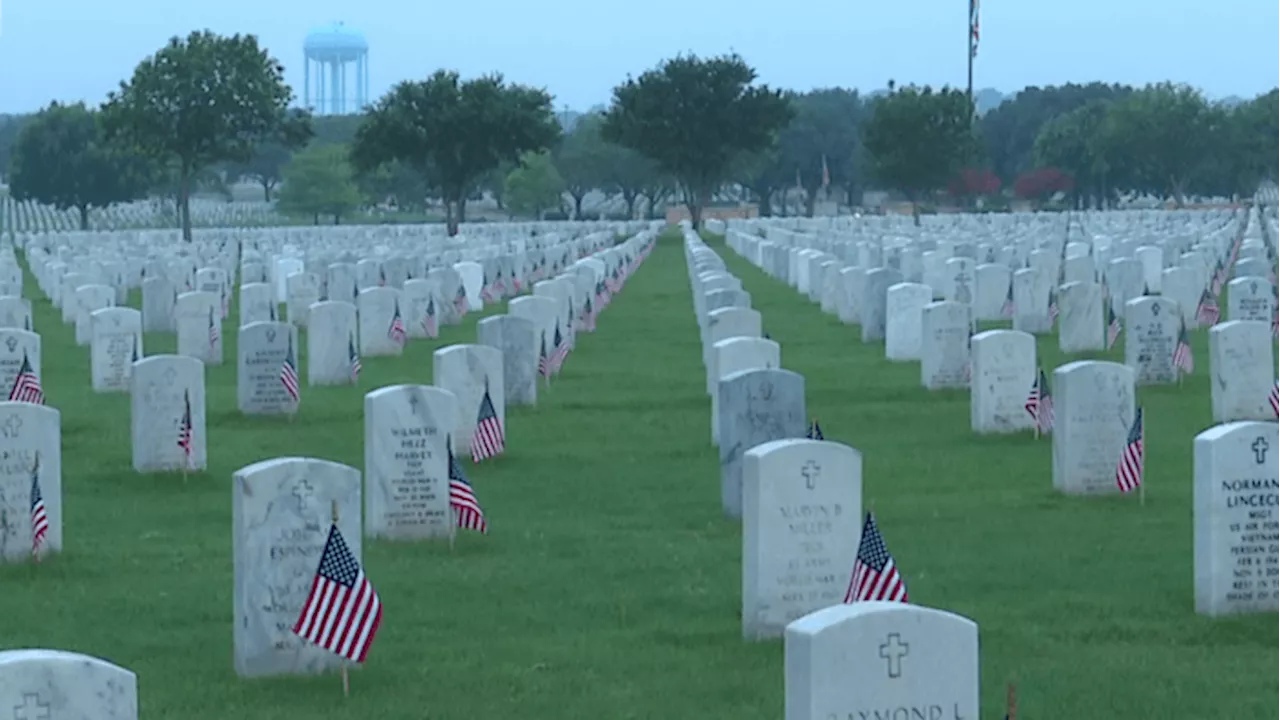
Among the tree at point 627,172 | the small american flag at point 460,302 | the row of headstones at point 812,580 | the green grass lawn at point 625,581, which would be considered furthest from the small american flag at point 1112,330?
the tree at point 627,172

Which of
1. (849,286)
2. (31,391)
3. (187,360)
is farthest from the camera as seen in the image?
(849,286)

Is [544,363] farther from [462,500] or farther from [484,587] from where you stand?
[484,587]

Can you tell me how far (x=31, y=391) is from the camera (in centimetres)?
1969

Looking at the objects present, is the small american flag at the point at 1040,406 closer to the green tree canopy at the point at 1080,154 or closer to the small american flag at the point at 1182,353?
the small american flag at the point at 1182,353

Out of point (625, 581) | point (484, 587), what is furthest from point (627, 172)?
point (484, 587)

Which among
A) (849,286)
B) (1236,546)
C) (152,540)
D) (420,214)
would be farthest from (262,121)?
(420,214)

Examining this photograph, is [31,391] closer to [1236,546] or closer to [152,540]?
[152,540]

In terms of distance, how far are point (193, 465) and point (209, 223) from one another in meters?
98.4

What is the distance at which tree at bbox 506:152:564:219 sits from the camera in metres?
118

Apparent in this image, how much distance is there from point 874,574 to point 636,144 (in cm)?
7368

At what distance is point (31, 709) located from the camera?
22.2 feet

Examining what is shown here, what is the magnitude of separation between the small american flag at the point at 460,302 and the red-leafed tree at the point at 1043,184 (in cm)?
8836

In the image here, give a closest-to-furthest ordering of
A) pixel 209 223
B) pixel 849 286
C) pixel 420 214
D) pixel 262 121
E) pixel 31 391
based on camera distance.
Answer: pixel 31 391 → pixel 849 286 → pixel 262 121 → pixel 209 223 → pixel 420 214

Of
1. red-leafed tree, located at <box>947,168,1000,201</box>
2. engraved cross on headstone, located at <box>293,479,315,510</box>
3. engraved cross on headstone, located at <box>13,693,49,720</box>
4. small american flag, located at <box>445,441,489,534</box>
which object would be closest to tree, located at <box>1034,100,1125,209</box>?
red-leafed tree, located at <box>947,168,1000,201</box>
